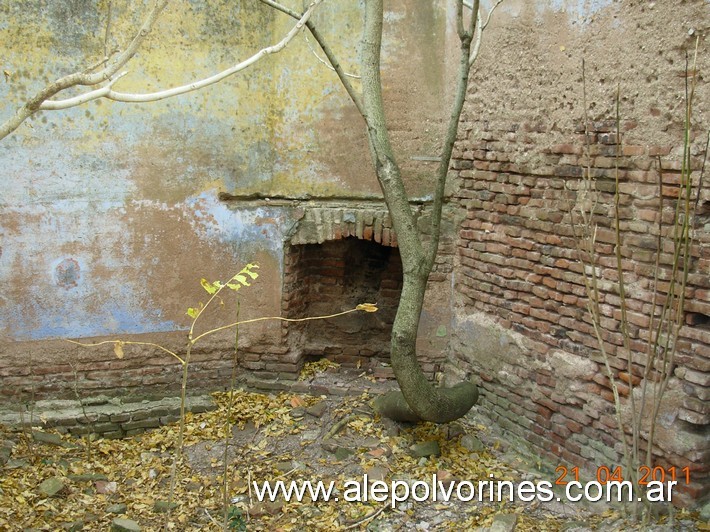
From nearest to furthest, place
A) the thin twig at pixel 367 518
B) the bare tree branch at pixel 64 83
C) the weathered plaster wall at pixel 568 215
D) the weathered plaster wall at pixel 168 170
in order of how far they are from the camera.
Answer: the bare tree branch at pixel 64 83
the weathered plaster wall at pixel 568 215
the thin twig at pixel 367 518
the weathered plaster wall at pixel 168 170

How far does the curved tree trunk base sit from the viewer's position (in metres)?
4.50

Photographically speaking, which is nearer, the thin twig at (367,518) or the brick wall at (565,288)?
the brick wall at (565,288)

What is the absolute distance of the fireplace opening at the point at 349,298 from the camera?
19.0 ft

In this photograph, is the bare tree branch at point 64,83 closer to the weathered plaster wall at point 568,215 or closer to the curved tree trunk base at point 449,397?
the weathered plaster wall at point 568,215

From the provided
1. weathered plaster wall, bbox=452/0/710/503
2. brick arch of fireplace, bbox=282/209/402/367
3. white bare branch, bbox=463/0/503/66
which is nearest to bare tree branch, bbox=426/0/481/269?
white bare branch, bbox=463/0/503/66

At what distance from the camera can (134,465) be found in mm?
4621

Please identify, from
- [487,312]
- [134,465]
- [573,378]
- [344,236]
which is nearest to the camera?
[573,378]

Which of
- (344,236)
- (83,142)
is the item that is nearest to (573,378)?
(344,236)

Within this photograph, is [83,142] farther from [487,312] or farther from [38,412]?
[487,312]

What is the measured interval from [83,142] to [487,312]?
332 centimetres
